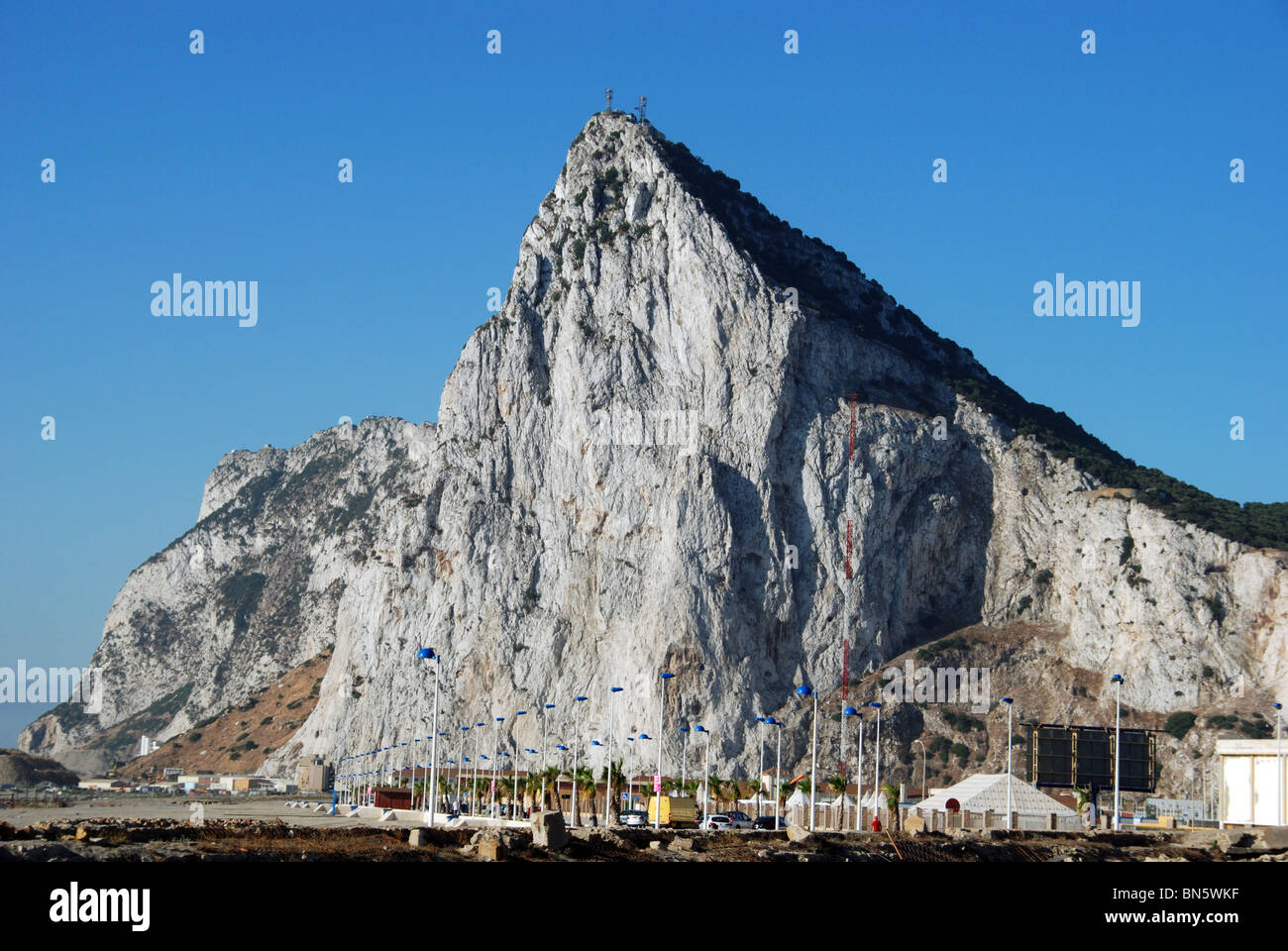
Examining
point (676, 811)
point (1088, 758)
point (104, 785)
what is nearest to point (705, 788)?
point (676, 811)

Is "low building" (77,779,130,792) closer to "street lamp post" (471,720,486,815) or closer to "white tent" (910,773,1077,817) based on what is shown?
"street lamp post" (471,720,486,815)

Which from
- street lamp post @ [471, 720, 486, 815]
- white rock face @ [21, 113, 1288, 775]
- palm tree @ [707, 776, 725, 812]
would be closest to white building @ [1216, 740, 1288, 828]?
palm tree @ [707, 776, 725, 812]

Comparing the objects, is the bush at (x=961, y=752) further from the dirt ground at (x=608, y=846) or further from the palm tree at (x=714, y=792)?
the dirt ground at (x=608, y=846)

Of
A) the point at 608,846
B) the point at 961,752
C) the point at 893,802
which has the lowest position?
the point at 961,752

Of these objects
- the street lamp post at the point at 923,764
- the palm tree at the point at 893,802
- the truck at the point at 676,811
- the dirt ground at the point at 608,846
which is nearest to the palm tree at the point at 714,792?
the truck at the point at 676,811

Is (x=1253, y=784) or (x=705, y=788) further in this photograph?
(x=705, y=788)

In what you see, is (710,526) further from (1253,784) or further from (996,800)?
(1253,784)
